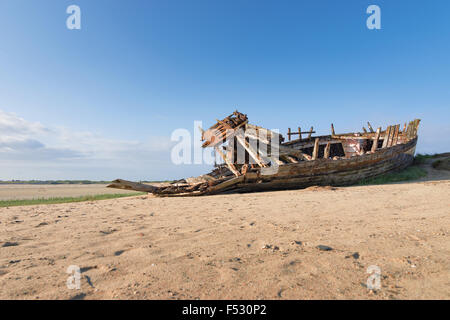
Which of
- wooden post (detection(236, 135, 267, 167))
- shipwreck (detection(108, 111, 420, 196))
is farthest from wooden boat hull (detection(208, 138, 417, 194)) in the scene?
wooden post (detection(236, 135, 267, 167))

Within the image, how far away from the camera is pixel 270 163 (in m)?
13.2

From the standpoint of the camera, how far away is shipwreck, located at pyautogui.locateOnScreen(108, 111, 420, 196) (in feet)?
30.2

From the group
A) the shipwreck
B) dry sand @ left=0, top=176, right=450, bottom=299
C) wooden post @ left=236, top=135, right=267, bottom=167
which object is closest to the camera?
dry sand @ left=0, top=176, right=450, bottom=299

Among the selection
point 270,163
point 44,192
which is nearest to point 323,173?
point 270,163

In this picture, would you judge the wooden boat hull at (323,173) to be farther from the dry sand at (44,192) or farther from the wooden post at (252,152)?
the dry sand at (44,192)

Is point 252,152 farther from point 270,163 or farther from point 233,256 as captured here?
point 233,256

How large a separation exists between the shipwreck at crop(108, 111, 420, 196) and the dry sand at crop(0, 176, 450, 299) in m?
4.76

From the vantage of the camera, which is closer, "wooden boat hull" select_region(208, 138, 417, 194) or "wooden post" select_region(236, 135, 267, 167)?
"wooden boat hull" select_region(208, 138, 417, 194)

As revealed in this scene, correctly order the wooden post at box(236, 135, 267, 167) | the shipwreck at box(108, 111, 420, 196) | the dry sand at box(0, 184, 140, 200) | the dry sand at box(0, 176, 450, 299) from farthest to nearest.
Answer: the dry sand at box(0, 184, 140, 200), the wooden post at box(236, 135, 267, 167), the shipwreck at box(108, 111, 420, 196), the dry sand at box(0, 176, 450, 299)

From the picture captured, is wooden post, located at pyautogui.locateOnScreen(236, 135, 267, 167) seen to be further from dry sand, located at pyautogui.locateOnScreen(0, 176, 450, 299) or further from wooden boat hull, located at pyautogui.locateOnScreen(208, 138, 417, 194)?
dry sand, located at pyautogui.locateOnScreen(0, 176, 450, 299)
